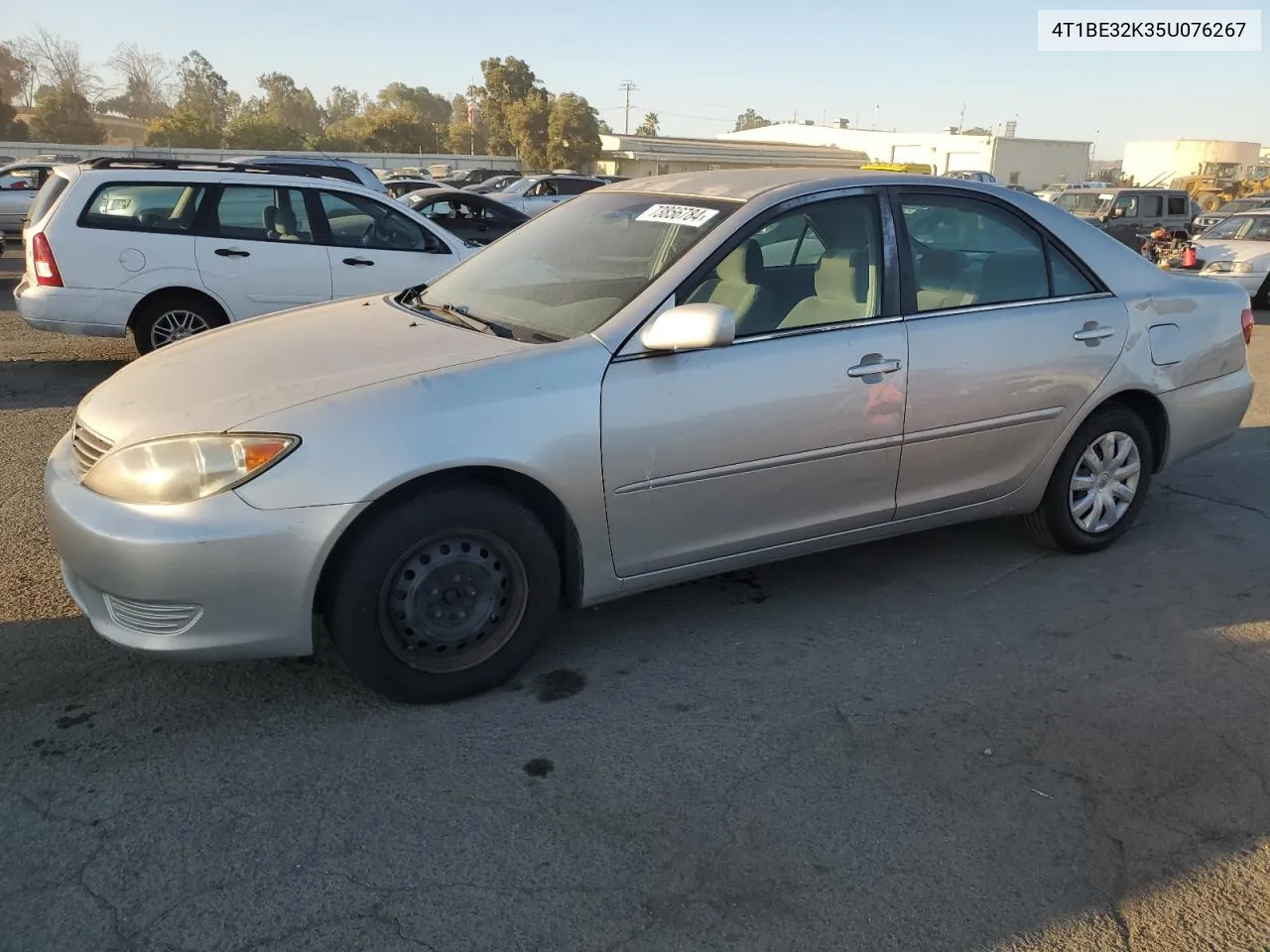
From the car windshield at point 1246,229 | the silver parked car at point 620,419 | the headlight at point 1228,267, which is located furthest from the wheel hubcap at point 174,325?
the car windshield at point 1246,229

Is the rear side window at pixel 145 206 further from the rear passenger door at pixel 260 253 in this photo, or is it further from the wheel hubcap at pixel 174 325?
the wheel hubcap at pixel 174 325

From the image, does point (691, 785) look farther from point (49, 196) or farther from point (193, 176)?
point (49, 196)

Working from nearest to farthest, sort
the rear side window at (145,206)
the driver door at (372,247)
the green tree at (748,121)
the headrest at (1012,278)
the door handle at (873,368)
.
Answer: the door handle at (873,368) → the headrest at (1012,278) → the rear side window at (145,206) → the driver door at (372,247) → the green tree at (748,121)

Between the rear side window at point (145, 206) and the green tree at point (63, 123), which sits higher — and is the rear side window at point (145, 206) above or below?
below

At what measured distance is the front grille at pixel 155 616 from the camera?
285 cm

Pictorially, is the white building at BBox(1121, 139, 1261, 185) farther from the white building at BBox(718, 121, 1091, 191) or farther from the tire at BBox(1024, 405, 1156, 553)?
the tire at BBox(1024, 405, 1156, 553)

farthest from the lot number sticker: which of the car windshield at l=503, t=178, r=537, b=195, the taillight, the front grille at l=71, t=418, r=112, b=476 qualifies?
the car windshield at l=503, t=178, r=537, b=195

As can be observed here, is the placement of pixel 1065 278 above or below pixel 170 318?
above

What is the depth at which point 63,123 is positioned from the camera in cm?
6059

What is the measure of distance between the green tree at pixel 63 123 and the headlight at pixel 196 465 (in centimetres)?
6740

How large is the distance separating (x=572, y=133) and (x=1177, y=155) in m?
62.2

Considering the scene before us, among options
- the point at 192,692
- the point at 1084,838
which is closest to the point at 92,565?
the point at 192,692

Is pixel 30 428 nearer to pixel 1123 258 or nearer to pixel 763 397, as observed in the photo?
pixel 763 397

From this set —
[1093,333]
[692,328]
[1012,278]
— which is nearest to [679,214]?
[692,328]
